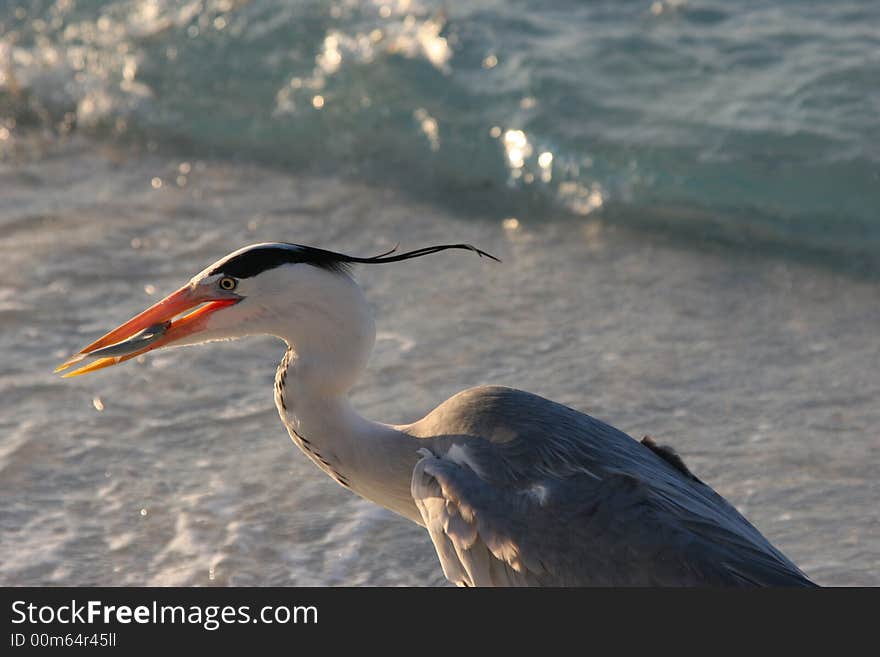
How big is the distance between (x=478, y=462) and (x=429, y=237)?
11.4ft

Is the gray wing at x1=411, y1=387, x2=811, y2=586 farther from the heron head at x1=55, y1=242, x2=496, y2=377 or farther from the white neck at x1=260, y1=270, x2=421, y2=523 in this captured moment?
the heron head at x1=55, y1=242, x2=496, y2=377

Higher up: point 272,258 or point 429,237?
point 272,258

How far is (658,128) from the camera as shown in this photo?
809cm

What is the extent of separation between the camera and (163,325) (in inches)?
161

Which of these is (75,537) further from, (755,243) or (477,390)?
(755,243)

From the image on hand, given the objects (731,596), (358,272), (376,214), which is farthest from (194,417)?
(731,596)

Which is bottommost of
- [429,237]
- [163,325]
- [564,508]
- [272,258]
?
[429,237]

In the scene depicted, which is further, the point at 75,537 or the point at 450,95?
the point at 450,95

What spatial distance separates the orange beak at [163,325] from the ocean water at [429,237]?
3.10ft

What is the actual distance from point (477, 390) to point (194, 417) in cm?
188

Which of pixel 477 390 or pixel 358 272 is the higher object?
pixel 477 390

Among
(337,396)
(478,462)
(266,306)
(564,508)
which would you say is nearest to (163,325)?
(266,306)

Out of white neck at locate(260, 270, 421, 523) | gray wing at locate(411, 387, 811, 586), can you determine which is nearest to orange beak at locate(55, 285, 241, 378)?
white neck at locate(260, 270, 421, 523)

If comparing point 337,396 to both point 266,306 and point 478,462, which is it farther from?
point 478,462
